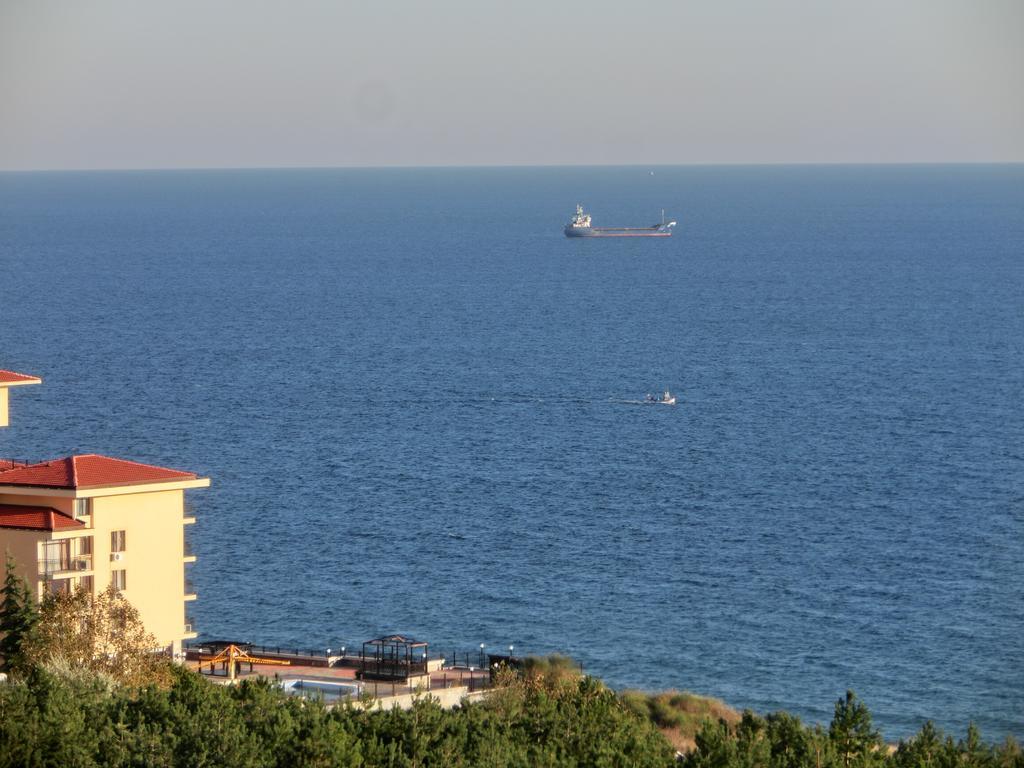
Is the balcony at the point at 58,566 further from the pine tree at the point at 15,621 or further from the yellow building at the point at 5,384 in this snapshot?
the yellow building at the point at 5,384

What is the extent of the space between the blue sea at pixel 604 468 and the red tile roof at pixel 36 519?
13.7m

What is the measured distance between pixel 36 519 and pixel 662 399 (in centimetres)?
6297

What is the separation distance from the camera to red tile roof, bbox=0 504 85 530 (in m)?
39.9

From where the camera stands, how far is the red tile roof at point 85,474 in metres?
40.5

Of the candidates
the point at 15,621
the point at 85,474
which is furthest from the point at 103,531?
the point at 15,621

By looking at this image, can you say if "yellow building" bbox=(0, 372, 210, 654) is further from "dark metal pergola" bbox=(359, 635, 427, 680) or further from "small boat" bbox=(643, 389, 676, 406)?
"small boat" bbox=(643, 389, 676, 406)

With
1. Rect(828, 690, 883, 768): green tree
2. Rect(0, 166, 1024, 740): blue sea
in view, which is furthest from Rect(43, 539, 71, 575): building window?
Rect(828, 690, 883, 768): green tree

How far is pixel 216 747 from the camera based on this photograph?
26875mm

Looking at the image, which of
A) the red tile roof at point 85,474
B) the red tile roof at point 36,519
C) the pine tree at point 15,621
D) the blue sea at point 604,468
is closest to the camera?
the pine tree at point 15,621

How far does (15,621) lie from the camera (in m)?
36.9

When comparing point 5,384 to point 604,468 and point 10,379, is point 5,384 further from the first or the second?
point 604,468

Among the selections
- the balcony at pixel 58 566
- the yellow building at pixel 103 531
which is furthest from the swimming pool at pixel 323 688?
the balcony at pixel 58 566

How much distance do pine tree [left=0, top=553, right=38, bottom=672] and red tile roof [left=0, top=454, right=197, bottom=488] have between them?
339 cm

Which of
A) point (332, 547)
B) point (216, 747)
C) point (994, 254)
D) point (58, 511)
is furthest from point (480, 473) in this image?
point (994, 254)
